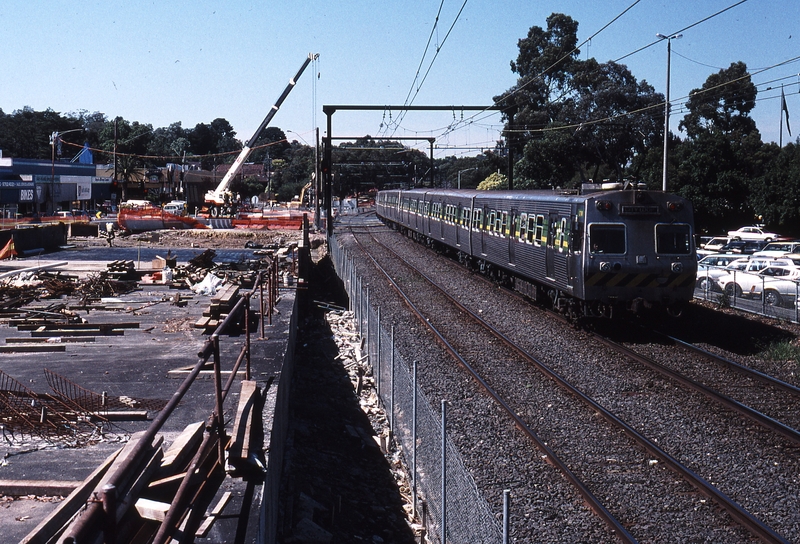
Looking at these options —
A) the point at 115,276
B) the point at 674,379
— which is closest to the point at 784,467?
the point at 674,379

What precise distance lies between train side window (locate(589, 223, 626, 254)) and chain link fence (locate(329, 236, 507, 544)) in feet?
15.0

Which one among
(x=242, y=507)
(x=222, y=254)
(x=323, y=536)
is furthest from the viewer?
(x=222, y=254)

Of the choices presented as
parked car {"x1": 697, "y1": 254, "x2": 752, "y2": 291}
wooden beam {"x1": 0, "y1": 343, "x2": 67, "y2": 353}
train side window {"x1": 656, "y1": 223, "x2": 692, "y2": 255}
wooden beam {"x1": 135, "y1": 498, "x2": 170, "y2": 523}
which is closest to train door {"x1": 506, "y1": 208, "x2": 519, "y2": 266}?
train side window {"x1": 656, "y1": 223, "x2": 692, "y2": 255}

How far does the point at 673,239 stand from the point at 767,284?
246 inches

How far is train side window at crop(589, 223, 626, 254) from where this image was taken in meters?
16.0

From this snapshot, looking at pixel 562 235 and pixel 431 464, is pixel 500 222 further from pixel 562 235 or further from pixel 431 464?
pixel 431 464

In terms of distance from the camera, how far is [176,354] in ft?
38.9

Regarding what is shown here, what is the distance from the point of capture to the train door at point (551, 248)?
57.6 feet

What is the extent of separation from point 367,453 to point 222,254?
26989 mm

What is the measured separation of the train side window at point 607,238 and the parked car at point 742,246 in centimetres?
2435

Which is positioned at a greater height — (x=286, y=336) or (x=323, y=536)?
(x=286, y=336)

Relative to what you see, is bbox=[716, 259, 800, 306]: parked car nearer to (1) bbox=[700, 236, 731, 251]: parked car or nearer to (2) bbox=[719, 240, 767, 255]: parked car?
(2) bbox=[719, 240, 767, 255]: parked car

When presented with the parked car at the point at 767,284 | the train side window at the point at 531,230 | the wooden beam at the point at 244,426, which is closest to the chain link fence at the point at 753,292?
the parked car at the point at 767,284

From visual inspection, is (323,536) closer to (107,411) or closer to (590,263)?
(107,411)
